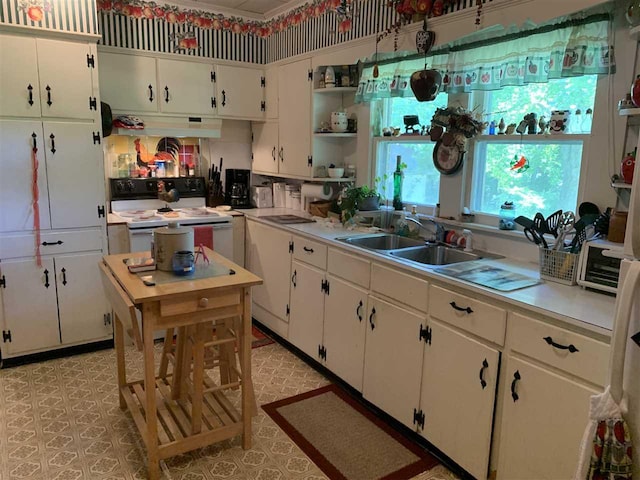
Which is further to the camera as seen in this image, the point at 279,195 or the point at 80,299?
the point at 279,195

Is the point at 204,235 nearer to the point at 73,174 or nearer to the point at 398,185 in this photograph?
the point at 73,174

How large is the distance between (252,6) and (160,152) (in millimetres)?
1539

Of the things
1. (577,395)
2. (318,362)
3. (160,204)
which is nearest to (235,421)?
(318,362)

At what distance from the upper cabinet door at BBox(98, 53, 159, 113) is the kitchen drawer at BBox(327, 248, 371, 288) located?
2.13m

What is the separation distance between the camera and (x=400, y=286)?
2588 mm

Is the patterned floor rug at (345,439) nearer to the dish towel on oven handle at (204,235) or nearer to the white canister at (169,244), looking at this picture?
the white canister at (169,244)

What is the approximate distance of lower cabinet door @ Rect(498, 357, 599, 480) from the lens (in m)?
1.81

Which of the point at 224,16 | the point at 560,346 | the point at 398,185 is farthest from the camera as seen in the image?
the point at 224,16

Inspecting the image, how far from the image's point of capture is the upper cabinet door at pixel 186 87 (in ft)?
13.4

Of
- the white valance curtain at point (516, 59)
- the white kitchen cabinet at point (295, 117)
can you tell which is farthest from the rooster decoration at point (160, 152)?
the white valance curtain at point (516, 59)

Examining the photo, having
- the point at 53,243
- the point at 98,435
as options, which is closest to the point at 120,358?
the point at 98,435

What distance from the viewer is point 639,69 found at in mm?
2102

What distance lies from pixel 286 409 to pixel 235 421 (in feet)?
1.47

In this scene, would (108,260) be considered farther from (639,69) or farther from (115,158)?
(639,69)
